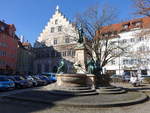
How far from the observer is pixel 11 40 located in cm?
5284

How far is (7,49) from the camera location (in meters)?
50.9

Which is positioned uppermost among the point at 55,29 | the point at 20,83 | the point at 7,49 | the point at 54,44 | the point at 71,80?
the point at 55,29

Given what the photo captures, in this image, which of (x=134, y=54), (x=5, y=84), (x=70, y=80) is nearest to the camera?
(x=70, y=80)

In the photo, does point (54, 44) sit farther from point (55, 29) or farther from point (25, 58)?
point (25, 58)

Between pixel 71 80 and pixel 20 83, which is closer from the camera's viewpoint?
pixel 71 80

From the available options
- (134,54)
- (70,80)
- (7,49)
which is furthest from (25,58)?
(70,80)

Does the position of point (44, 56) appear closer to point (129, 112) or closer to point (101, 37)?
point (101, 37)

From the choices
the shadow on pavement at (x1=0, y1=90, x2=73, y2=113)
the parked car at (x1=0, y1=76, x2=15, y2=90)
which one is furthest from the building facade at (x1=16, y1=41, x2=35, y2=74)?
the shadow on pavement at (x1=0, y1=90, x2=73, y2=113)

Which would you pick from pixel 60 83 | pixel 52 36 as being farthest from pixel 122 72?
pixel 60 83

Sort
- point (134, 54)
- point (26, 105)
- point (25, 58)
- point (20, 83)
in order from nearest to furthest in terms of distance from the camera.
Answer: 1. point (26, 105)
2. point (20, 83)
3. point (134, 54)
4. point (25, 58)

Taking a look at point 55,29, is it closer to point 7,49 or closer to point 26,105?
point 7,49

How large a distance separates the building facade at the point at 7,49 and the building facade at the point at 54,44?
26.0 feet

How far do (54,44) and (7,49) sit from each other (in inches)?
542

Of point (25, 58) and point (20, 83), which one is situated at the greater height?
point (25, 58)
